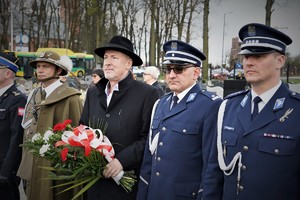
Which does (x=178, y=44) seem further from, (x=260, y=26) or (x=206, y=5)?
(x=206, y=5)

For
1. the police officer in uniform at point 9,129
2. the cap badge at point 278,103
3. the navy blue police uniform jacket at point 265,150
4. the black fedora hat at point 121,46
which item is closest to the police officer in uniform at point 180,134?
the navy blue police uniform jacket at point 265,150

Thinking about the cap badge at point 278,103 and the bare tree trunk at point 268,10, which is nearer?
the cap badge at point 278,103

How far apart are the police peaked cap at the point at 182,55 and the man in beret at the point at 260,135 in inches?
26.6

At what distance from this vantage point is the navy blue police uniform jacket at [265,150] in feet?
7.34

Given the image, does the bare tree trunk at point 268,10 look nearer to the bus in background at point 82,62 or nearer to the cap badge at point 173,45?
the cap badge at point 173,45

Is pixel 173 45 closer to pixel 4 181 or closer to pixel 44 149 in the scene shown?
pixel 44 149

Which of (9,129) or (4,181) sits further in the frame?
(9,129)

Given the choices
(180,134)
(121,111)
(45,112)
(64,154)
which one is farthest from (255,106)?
(45,112)

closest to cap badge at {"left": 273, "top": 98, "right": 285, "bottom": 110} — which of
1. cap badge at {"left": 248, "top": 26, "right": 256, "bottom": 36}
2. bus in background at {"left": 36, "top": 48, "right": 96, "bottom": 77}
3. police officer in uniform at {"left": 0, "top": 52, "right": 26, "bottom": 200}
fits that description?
cap badge at {"left": 248, "top": 26, "right": 256, "bottom": 36}

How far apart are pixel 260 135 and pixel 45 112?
8.57 ft

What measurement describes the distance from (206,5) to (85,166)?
70.7 ft

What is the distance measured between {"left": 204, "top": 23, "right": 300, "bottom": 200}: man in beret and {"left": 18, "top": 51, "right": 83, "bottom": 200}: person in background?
6.67 feet

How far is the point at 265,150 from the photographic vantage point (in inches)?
90.7

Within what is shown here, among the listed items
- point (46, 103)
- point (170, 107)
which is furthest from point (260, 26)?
point (46, 103)
